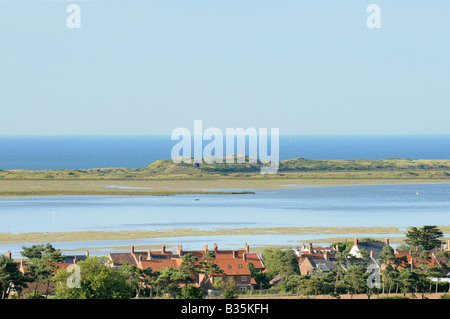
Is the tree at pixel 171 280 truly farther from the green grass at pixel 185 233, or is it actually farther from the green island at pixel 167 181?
the green island at pixel 167 181

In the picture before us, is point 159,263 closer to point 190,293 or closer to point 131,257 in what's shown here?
point 131,257

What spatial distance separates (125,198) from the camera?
132250 mm

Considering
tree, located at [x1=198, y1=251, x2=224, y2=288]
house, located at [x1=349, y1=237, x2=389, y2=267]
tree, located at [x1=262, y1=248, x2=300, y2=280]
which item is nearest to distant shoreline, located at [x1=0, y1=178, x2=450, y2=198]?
house, located at [x1=349, y1=237, x2=389, y2=267]

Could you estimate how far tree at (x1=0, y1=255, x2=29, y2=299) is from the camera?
4688cm

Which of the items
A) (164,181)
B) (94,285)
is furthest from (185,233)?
(164,181)

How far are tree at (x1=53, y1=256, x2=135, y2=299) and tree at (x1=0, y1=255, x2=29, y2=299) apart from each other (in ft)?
8.85

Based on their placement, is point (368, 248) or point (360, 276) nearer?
point (360, 276)

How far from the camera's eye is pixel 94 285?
4434cm

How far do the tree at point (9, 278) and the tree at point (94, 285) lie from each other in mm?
2698


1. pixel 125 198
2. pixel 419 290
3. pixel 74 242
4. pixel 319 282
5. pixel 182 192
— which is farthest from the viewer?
pixel 182 192

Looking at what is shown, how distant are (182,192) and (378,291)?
315 ft

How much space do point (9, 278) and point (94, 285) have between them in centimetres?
621

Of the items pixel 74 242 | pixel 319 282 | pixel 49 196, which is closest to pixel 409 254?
pixel 319 282
